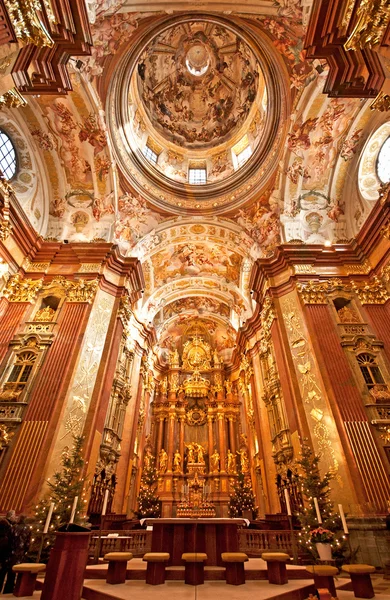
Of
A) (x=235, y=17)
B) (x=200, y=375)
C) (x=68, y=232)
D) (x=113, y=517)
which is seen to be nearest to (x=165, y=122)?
(x=235, y=17)

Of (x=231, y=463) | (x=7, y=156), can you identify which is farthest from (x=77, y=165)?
(x=231, y=463)

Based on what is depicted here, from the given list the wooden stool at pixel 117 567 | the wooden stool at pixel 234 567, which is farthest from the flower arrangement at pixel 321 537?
the wooden stool at pixel 117 567

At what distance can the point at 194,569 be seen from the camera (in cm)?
536

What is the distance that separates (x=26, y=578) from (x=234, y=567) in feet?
11.3

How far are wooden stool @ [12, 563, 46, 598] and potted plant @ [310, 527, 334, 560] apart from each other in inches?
209

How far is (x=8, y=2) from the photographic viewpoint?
18.8 feet

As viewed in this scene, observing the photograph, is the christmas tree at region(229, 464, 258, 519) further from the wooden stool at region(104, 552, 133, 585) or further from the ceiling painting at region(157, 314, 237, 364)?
the wooden stool at region(104, 552, 133, 585)

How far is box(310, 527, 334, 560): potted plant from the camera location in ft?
21.0

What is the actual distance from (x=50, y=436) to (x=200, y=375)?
53.6 feet

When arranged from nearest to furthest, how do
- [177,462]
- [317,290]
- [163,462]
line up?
1. [317,290]
2. [163,462]
3. [177,462]

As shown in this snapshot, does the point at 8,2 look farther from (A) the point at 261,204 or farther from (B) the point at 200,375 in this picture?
(B) the point at 200,375

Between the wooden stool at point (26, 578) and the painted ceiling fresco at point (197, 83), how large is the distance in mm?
20950

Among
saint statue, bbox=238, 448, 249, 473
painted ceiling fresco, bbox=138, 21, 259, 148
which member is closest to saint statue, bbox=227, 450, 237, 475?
saint statue, bbox=238, 448, 249, 473

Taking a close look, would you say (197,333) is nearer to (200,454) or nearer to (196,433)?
(196,433)
